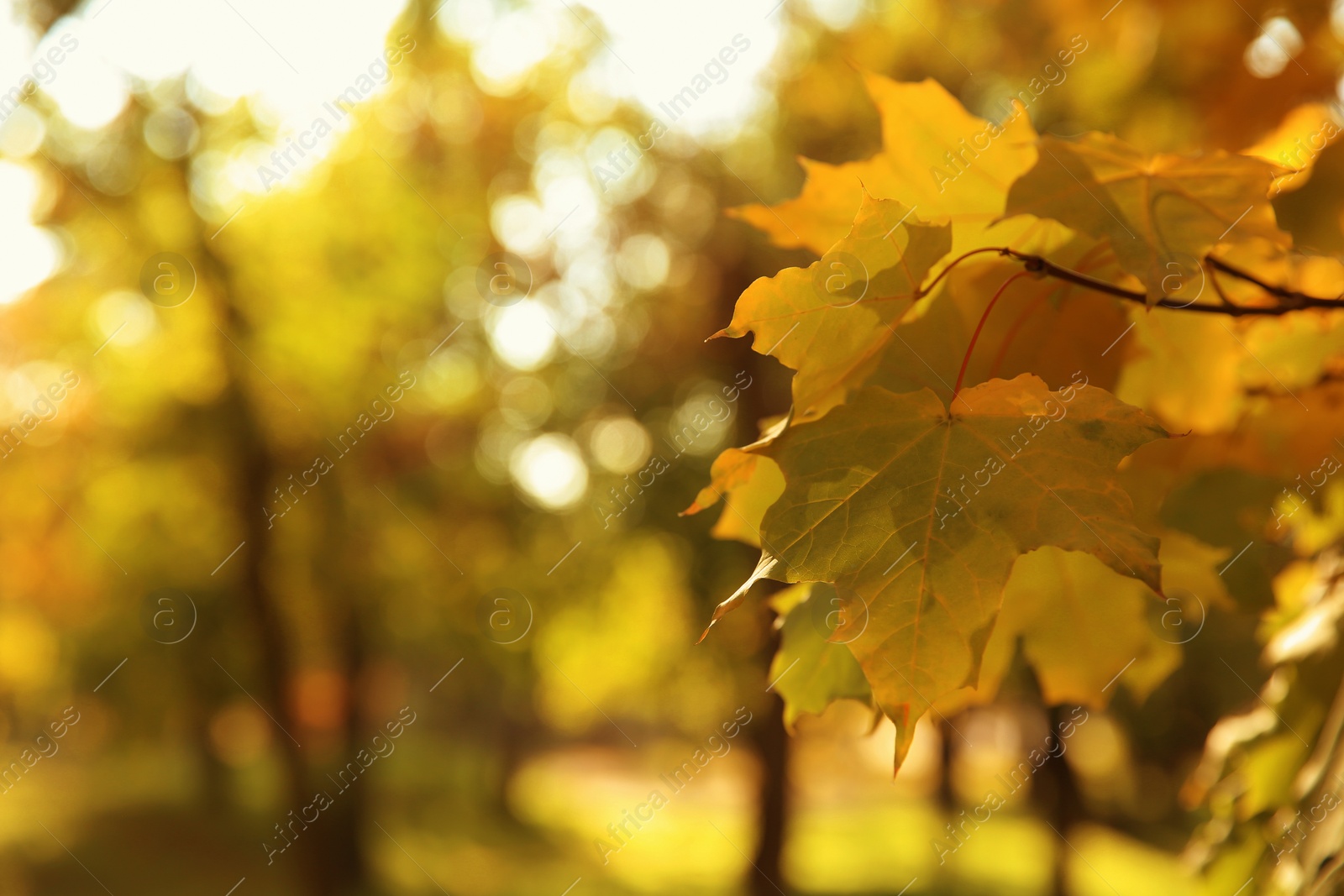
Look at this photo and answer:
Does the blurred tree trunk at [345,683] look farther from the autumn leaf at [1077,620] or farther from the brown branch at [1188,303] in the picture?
the brown branch at [1188,303]

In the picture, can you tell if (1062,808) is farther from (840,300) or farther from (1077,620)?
(840,300)

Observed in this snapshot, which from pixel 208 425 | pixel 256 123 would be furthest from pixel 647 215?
pixel 208 425

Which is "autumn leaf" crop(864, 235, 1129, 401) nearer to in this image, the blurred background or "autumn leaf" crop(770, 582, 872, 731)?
"autumn leaf" crop(770, 582, 872, 731)

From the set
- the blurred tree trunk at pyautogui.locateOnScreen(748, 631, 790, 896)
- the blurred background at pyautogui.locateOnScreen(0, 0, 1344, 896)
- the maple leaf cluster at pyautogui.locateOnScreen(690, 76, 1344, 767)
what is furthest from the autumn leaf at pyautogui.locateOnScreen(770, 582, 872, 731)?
the blurred tree trunk at pyautogui.locateOnScreen(748, 631, 790, 896)

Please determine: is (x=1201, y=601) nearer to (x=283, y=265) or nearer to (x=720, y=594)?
(x=720, y=594)

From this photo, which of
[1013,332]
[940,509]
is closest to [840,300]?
[940,509]

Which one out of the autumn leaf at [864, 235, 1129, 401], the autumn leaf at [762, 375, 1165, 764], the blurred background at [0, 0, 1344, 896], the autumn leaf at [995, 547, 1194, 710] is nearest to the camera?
the autumn leaf at [762, 375, 1165, 764]
